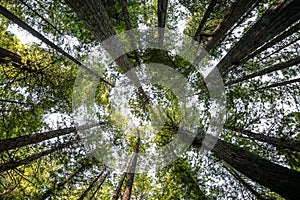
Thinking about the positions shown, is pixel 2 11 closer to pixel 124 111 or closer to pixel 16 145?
pixel 16 145

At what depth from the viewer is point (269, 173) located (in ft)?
11.2

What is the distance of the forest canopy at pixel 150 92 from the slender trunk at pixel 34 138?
0.12 ft

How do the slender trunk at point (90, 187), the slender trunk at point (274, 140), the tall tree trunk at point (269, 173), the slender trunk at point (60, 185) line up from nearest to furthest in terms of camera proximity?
the tall tree trunk at point (269, 173) → the slender trunk at point (274, 140) → the slender trunk at point (60, 185) → the slender trunk at point (90, 187)

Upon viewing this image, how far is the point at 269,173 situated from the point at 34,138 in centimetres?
640

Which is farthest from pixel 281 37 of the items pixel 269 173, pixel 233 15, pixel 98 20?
pixel 98 20

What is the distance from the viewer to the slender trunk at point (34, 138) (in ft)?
16.3

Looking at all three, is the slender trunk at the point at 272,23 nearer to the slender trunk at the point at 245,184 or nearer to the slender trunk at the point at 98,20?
the slender trunk at the point at 98,20

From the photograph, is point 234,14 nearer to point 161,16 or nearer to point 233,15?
point 233,15

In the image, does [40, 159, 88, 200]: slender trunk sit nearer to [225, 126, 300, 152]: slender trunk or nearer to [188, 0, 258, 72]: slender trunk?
[225, 126, 300, 152]: slender trunk

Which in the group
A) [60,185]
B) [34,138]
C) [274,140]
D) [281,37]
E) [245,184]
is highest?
[281,37]

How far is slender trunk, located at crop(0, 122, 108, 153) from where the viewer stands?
16.3 feet

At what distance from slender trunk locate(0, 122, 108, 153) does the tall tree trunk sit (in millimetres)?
5171

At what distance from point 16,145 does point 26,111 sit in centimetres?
162

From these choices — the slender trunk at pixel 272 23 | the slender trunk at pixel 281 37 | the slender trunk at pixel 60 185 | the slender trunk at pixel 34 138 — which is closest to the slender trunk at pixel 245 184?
the slender trunk at pixel 281 37
